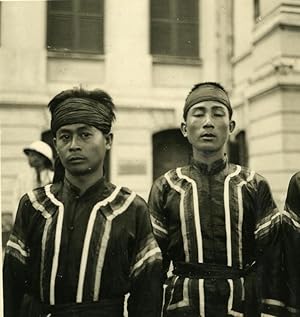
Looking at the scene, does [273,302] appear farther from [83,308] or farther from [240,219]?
[83,308]

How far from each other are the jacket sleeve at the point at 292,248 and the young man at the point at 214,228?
0.03m

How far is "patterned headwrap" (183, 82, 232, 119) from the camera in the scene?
1272 millimetres

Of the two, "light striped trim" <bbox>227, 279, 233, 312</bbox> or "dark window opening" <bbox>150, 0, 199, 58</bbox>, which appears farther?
"dark window opening" <bbox>150, 0, 199, 58</bbox>

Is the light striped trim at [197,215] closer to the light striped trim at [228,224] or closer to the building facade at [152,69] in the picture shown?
the light striped trim at [228,224]

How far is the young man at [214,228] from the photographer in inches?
47.8

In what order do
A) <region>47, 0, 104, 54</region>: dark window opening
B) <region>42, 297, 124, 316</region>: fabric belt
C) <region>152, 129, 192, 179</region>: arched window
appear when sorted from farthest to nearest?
1. <region>47, 0, 104, 54</region>: dark window opening
2. <region>152, 129, 192, 179</region>: arched window
3. <region>42, 297, 124, 316</region>: fabric belt

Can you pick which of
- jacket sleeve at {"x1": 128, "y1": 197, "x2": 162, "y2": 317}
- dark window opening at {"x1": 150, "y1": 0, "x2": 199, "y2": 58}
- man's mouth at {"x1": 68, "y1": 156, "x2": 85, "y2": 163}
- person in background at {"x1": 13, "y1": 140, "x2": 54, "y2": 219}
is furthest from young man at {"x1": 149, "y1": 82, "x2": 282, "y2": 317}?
dark window opening at {"x1": 150, "y1": 0, "x2": 199, "y2": 58}

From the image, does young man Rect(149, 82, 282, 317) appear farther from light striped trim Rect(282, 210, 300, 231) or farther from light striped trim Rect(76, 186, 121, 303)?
light striped trim Rect(76, 186, 121, 303)

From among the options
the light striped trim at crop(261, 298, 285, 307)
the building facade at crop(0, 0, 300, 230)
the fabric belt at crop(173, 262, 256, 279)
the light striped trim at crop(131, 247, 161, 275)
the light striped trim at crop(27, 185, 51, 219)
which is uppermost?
the building facade at crop(0, 0, 300, 230)

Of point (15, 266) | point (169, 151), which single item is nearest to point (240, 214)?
point (15, 266)

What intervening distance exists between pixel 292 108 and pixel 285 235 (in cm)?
118

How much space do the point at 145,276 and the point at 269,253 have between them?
42cm

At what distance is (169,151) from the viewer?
222 centimetres

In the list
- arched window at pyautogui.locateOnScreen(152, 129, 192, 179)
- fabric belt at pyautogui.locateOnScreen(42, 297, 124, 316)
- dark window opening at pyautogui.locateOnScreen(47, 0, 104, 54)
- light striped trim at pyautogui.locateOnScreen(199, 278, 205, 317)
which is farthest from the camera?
dark window opening at pyautogui.locateOnScreen(47, 0, 104, 54)
